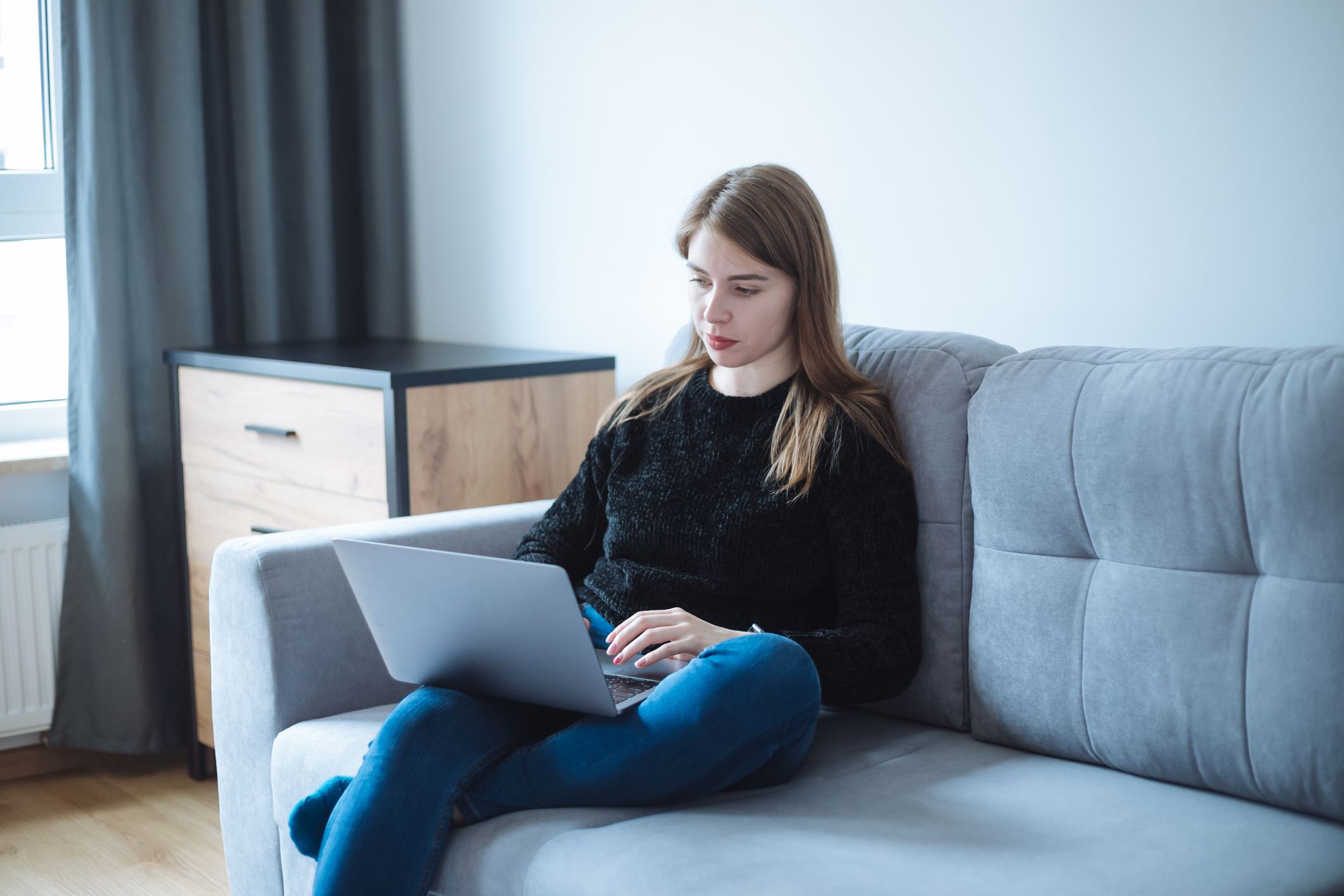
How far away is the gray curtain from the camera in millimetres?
2525

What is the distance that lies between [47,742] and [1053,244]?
214 cm

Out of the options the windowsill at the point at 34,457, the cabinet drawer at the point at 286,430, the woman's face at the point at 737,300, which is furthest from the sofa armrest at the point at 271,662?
the windowsill at the point at 34,457

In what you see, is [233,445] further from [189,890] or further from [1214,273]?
[1214,273]

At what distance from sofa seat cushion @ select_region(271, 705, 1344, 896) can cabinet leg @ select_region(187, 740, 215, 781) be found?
131cm

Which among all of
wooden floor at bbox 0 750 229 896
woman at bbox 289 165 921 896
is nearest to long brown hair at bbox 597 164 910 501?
woman at bbox 289 165 921 896

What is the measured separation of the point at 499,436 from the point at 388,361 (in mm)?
252

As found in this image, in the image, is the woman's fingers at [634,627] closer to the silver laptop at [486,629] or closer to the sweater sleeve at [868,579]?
the silver laptop at [486,629]

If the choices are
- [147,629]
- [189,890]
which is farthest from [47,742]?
[189,890]

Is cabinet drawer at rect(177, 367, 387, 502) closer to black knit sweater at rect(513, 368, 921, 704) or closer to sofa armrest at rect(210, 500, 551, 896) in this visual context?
sofa armrest at rect(210, 500, 551, 896)

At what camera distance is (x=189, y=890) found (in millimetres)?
2098

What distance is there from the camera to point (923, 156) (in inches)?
75.0

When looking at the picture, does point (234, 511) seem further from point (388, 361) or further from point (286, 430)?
point (388, 361)

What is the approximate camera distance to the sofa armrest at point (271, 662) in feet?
5.32

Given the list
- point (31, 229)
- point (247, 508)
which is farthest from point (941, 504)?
point (31, 229)
